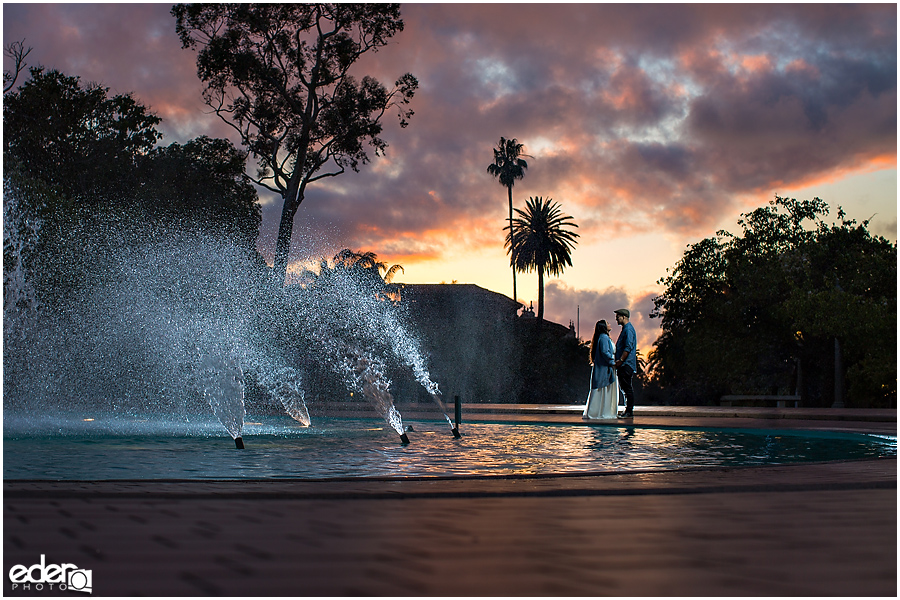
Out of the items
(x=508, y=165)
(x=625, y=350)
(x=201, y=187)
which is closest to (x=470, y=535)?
(x=625, y=350)

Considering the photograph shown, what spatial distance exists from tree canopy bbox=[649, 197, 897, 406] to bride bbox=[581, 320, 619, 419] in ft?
61.7

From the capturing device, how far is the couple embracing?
61.3 ft

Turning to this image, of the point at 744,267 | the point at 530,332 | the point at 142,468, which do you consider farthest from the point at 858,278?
the point at 142,468

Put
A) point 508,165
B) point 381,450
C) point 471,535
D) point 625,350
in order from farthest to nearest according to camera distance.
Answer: point 508,165 < point 625,350 < point 381,450 < point 471,535

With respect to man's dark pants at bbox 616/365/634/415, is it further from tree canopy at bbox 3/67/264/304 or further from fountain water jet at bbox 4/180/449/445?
tree canopy at bbox 3/67/264/304

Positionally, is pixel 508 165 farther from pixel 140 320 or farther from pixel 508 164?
pixel 140 320

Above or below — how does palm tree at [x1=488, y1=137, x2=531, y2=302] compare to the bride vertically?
above

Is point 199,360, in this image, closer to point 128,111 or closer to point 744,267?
point 128,111

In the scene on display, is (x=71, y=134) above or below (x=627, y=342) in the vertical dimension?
above

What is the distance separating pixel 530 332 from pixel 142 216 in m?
19.3

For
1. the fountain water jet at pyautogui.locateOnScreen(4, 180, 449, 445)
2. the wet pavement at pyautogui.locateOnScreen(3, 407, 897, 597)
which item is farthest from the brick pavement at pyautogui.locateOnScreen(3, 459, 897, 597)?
the fountain water jet at pyautogui.locateOnScreen(4, 180, 449, 445)

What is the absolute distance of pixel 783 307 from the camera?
1542 inches

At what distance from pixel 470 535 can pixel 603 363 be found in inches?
532

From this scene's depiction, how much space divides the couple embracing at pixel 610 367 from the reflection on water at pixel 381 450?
1.32 m
